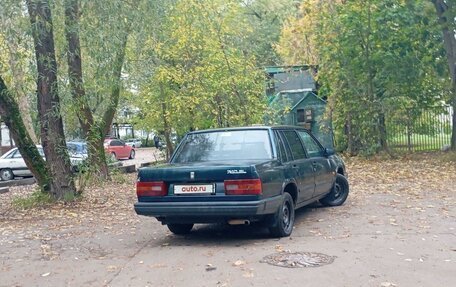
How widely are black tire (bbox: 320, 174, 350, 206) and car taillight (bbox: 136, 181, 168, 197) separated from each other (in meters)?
4.14

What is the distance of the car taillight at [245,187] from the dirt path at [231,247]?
71 centimetres

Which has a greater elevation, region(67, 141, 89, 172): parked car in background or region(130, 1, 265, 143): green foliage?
region(130, 1, 265, 143): green foliage

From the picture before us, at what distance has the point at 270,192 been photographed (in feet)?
26.4

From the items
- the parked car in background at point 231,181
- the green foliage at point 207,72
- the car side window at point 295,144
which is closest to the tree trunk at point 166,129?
the green foliage at point 207,72

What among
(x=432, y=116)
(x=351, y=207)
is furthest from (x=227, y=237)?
(x=432, y=116)

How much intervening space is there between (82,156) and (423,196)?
7309 mm

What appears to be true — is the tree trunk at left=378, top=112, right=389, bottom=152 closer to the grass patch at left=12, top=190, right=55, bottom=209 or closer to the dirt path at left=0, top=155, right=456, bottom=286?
the dirt path at left=0, top=155, right=456, bottom=286

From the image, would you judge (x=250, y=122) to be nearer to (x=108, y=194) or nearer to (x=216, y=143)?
(x=108, y=194)

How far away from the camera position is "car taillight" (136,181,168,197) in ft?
26.9

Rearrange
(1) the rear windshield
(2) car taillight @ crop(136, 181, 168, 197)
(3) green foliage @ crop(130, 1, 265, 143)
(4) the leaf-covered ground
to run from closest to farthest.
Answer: (2) car taillight @ crop(136, 181, 168, 197) → (1) the rear windshield → (4) the leaf-covered ground → (3) green foliage @ crop(130, 1, 265, 143)

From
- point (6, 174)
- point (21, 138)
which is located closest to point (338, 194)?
point (21, 138)

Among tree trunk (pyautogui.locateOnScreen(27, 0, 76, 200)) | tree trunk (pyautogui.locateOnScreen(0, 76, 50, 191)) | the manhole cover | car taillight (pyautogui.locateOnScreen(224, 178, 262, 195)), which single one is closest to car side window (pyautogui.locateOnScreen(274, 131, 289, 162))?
car taillight (pyautogui.locateOnScreen(224, 178, 262, 195))

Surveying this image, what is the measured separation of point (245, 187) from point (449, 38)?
49.3 ft

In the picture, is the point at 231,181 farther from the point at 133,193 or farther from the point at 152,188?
the point at 133,193
